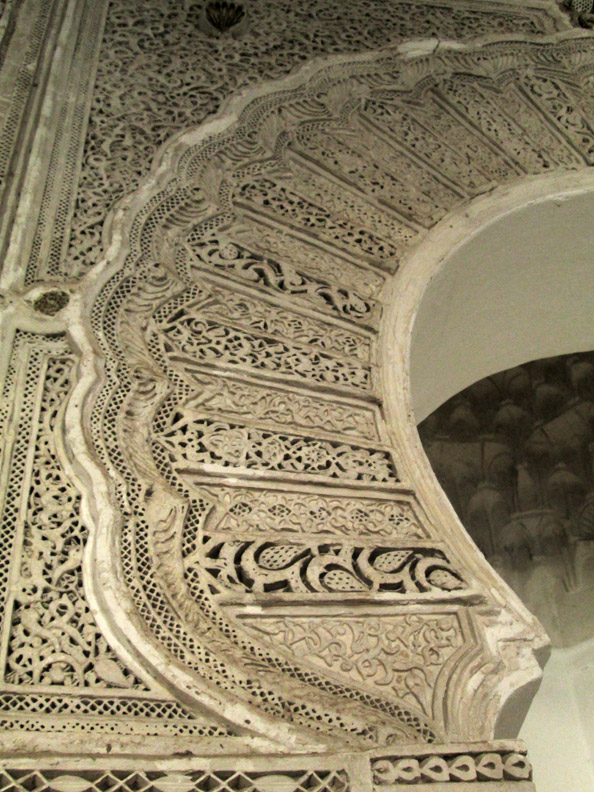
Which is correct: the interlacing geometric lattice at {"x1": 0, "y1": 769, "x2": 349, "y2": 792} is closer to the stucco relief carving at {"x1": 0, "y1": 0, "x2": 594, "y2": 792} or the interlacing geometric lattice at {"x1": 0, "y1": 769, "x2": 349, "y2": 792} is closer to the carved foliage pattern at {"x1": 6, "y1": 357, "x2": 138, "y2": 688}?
the stucco relief carving at {"x1": 0, "y1": 0, "x2": 594, "y2": 792}

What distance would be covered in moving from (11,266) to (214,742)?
5.09ft

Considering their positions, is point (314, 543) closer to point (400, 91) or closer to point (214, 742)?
point (214, 742)

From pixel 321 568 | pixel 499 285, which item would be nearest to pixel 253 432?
pixel 321 568

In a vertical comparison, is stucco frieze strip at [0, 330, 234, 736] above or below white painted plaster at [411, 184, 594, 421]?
below

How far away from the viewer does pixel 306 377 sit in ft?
8.68

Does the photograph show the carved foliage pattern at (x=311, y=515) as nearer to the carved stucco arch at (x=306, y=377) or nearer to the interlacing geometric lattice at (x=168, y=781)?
the carved stucco arch at (x=306, y=377)

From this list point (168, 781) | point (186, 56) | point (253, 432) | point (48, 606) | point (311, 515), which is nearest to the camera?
point (168, 781)

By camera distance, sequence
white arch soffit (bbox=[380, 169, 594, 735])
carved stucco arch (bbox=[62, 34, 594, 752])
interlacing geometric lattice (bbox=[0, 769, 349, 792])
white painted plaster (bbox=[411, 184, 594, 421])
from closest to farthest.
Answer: interlacing geometric lattice (bbox=[0, 769, 349, 792]) → carved stucco arch (bbox=[62, 34, 594, 752]) → white arch soffit (bbox=[380, 169, 594, 735]) → white painted plaster (bbox=[411, 184, 594, 421])

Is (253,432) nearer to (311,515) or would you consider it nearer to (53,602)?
(311,515)

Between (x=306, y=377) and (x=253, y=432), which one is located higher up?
(x=306, y=377)

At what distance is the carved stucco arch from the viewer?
1897 millimetres

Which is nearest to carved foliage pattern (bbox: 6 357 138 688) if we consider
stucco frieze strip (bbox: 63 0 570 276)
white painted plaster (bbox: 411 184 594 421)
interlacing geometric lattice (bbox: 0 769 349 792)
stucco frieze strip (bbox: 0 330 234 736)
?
stucco frieze strip (bbox: 0 330 234 736)

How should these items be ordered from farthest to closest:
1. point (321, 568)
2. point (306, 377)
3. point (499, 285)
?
1. point (499, 285)
2. point (306, 377)
3. point (321, 568)

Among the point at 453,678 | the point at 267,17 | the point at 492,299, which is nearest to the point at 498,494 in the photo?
the point at 492,299
